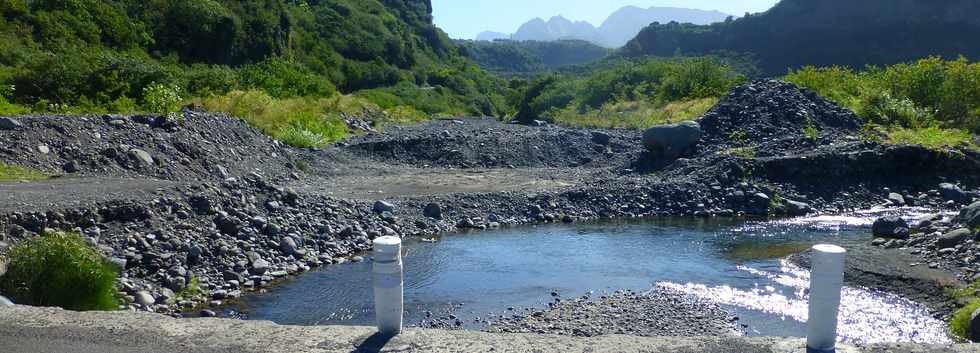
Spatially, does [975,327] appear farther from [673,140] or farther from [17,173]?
[17,173]

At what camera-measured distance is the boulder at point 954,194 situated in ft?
57.3

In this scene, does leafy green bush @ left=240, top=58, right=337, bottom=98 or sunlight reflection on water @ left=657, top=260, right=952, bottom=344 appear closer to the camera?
sunlight reflection on water @ left=657, top=260, right=952, bottom=344

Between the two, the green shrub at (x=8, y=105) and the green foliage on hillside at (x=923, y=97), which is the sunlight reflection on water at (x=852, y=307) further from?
the green shrub at (x=8, y=105)

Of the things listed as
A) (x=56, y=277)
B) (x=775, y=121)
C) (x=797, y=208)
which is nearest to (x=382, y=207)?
(x=56, y=277)

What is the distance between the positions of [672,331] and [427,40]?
84.6m

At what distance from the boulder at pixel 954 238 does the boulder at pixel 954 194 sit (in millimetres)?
6180

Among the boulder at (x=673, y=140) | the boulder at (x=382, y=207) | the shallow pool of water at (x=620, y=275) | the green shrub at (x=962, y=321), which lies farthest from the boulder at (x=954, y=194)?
the boulder at (x=382, y=207)

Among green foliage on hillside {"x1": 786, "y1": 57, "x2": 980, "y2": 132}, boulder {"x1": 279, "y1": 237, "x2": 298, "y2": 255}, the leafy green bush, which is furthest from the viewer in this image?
the leafy green bush

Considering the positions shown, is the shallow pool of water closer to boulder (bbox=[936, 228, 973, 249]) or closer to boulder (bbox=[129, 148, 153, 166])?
boulder (bbox=[936, 228, 973, 249])

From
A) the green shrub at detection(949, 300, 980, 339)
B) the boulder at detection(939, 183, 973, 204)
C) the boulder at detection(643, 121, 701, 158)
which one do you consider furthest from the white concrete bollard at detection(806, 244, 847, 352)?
the boulder at detection(643, 121, 701, 158)

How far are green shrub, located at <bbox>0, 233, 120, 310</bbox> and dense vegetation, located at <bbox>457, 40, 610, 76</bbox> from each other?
119764 mm

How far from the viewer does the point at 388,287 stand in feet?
18.3

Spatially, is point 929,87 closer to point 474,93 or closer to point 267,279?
point 267,279

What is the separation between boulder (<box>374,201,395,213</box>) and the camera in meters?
15.5
